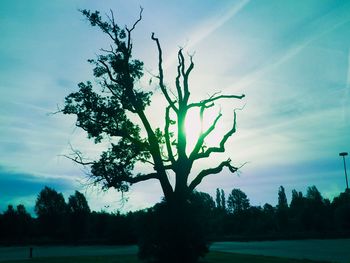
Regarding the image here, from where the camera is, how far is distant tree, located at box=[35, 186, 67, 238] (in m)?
93.4

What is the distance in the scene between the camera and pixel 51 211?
100938 mm

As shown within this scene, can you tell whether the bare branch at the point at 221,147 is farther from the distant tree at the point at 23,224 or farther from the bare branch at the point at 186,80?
the distant tree at the point at 23,224

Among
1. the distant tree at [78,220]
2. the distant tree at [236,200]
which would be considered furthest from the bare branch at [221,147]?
the distant tree at [236,200]

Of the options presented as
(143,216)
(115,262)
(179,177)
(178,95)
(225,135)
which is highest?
(178,95)

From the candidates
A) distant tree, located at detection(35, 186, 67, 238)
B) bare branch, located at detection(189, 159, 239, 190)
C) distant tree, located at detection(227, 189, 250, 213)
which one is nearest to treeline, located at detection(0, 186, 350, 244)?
distant tree, located at detection(35, 186, 67, 238)

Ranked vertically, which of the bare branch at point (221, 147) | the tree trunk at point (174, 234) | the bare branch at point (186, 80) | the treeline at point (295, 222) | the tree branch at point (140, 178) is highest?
the bare branch at point (186, 80)

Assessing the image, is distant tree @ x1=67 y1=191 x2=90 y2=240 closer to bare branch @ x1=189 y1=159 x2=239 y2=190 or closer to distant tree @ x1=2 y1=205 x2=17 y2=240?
distant tree @ x1=2 y1=205 x2=17 y2=240

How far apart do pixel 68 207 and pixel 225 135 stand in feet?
286

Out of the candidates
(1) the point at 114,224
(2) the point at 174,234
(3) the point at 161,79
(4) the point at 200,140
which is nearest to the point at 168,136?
(4) the point at 200,140

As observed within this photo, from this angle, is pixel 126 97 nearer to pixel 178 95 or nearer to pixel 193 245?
pixel 178 95

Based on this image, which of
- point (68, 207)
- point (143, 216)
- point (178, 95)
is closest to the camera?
point (143, 216)

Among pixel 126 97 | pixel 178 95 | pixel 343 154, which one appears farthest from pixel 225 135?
pixel 343 154

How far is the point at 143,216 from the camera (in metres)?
20.4

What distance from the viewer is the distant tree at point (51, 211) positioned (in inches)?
3678
